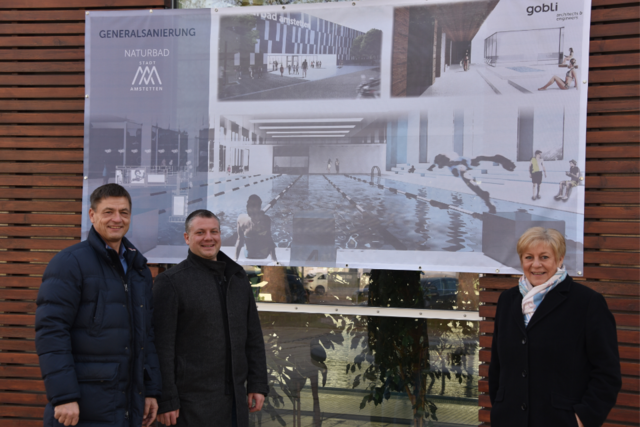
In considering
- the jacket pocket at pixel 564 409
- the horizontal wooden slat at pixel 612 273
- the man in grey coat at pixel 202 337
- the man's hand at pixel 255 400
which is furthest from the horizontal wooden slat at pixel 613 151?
the man's hand at pixel 255 400

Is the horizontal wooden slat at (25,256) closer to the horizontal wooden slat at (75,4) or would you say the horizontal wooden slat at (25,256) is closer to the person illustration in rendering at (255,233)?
the person illustration in rendering at (255,233)

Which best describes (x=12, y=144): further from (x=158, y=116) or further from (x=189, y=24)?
(x=189, y=24)

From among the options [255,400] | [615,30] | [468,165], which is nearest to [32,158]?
[255,400]

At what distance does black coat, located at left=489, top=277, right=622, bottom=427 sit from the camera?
2.31 meters

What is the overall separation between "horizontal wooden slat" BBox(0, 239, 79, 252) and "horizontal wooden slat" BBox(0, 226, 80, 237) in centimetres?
4

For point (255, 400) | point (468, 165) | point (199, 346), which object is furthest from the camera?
point (468, 165)

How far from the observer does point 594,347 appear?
2.33 metres

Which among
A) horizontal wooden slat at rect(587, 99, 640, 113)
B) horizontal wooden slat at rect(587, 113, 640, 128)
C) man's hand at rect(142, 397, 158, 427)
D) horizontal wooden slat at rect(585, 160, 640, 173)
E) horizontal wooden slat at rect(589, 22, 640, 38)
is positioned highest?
horizontal wooden slat at rect(589, 22, 640, 38)

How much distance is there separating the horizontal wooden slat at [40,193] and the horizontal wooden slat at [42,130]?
0.20 meters

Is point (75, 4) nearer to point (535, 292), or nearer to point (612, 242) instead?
point (535, 292)

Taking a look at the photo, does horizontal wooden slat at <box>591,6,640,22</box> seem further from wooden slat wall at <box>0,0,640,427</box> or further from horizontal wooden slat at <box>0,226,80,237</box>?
horizontal wooden slat at <box>0,226,80,237</box>

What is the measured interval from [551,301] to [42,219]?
3818 mm

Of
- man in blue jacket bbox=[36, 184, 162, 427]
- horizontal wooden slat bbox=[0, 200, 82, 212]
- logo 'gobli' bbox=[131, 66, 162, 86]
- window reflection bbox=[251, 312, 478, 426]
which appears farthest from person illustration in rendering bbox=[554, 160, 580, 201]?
horizontal wooden slat bbox=[0, 200, 82, 212]

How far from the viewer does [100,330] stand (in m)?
2.49
